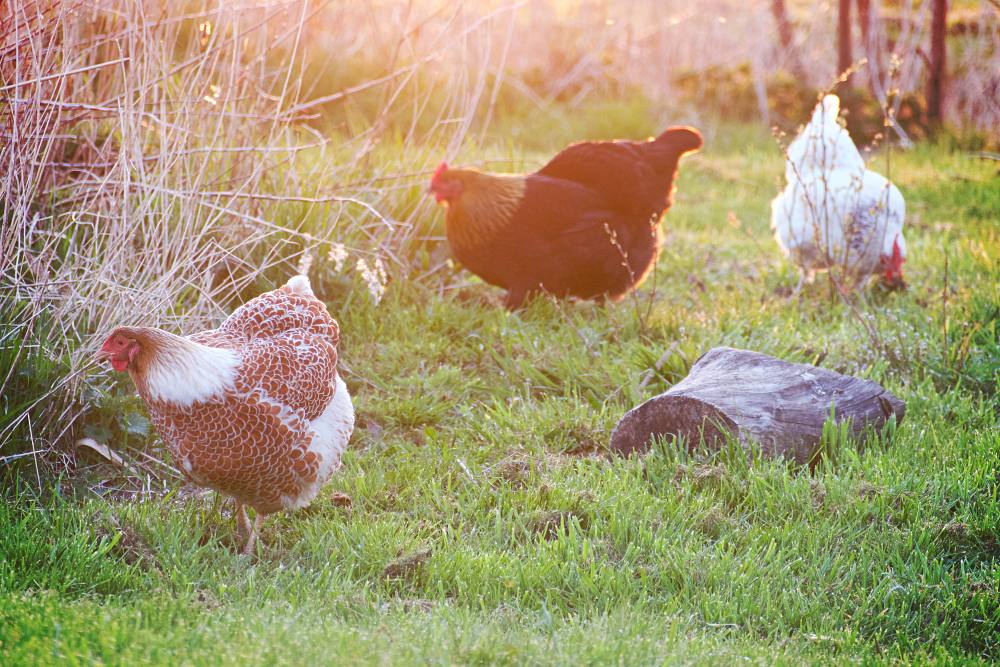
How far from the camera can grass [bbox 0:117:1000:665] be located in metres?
2.73

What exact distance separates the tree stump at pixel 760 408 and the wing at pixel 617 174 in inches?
67.6

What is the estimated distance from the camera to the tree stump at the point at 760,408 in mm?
3850

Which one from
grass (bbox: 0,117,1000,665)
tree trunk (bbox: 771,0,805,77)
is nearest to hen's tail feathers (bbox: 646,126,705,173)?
grass (bbox: 0,117,1000,665)

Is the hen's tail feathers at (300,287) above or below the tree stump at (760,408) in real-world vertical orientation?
above

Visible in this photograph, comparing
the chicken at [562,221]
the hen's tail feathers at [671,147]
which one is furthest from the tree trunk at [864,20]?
the chicken at [562,221]

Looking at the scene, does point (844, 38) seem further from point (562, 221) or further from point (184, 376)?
point (184, 376)

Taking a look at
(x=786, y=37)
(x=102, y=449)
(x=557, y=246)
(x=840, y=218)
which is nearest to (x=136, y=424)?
(x=102, y=449)

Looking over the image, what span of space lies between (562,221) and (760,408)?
197cm

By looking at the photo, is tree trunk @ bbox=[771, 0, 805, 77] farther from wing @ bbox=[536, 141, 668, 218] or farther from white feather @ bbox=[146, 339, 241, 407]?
white feather @ bbox=[146, 339, 241, 407]

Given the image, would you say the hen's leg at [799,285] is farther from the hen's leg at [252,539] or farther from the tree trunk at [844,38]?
the tree trunk at [844,38]

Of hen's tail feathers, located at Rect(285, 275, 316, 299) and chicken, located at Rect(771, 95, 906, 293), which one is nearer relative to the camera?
hen's tail feathers, located at Rect(285, 275, 316, 299)

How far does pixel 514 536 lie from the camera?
136 inches

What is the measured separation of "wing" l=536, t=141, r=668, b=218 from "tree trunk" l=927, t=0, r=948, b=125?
178 inches

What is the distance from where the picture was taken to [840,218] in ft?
18.7
